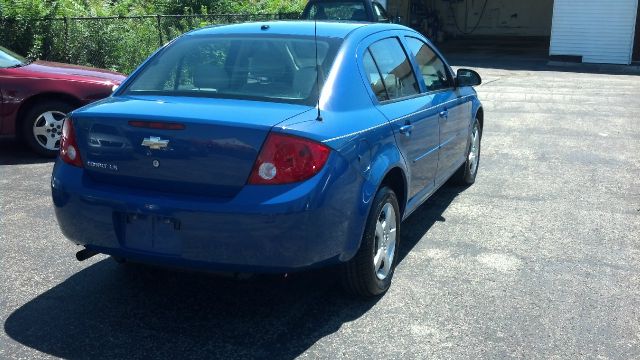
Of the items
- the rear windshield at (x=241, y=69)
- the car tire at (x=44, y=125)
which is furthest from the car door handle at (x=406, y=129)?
the car tire at (x=44, y=125)

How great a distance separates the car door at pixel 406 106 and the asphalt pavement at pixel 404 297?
64cm

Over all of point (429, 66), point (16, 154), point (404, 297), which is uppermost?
point (429, 66)

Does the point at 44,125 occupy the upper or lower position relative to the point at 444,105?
lower

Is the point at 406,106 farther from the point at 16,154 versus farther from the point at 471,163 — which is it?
the point at 16,154

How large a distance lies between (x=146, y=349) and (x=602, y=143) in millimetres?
7503

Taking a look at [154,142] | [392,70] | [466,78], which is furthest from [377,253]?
[466,78]

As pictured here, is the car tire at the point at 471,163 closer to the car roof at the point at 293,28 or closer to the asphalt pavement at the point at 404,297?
the asphalt pavement at the point at 404,297

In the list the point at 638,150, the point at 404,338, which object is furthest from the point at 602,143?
the point at 404,338

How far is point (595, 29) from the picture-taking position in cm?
2317

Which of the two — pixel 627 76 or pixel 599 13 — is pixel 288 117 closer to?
pixel 627 76

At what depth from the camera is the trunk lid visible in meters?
3.45

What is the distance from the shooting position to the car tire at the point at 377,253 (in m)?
3.93

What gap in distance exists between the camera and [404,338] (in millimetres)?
3658

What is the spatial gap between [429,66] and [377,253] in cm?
204
